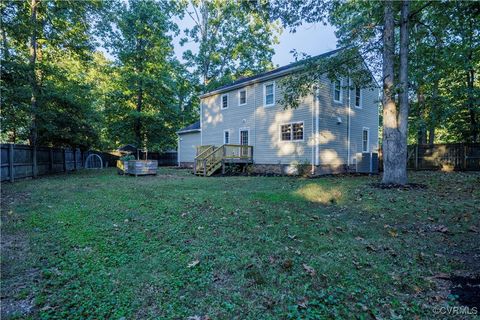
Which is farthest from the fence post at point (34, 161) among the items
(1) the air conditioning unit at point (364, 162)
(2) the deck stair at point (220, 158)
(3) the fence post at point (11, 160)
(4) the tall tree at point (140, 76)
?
(1) the air conditioning unit at point (364, 162)

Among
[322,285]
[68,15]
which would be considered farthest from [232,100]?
[322,285]

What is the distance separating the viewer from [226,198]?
6.94 meters

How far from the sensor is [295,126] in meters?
13.6

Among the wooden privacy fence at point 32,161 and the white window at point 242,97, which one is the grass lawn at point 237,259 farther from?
the white window at point 242,97

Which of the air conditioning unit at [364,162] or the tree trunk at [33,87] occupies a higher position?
A: the tree trunk at [33,87]

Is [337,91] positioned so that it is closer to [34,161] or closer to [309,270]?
[309,270]

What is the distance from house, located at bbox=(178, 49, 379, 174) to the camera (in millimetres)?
12867

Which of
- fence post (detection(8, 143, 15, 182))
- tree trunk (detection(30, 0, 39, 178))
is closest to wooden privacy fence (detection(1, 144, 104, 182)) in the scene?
fence post (detection(8, 143, 15, 182))

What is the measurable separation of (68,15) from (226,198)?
613 inches

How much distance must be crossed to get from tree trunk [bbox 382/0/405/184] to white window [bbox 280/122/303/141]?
505 cm

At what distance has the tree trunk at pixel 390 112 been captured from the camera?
8.44 meters

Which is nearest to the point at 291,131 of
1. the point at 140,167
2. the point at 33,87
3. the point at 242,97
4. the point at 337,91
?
the point at 337,91

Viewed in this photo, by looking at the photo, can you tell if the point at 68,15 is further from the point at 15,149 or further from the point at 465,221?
the point at 465,221

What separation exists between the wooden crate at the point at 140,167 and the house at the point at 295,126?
273 cm
